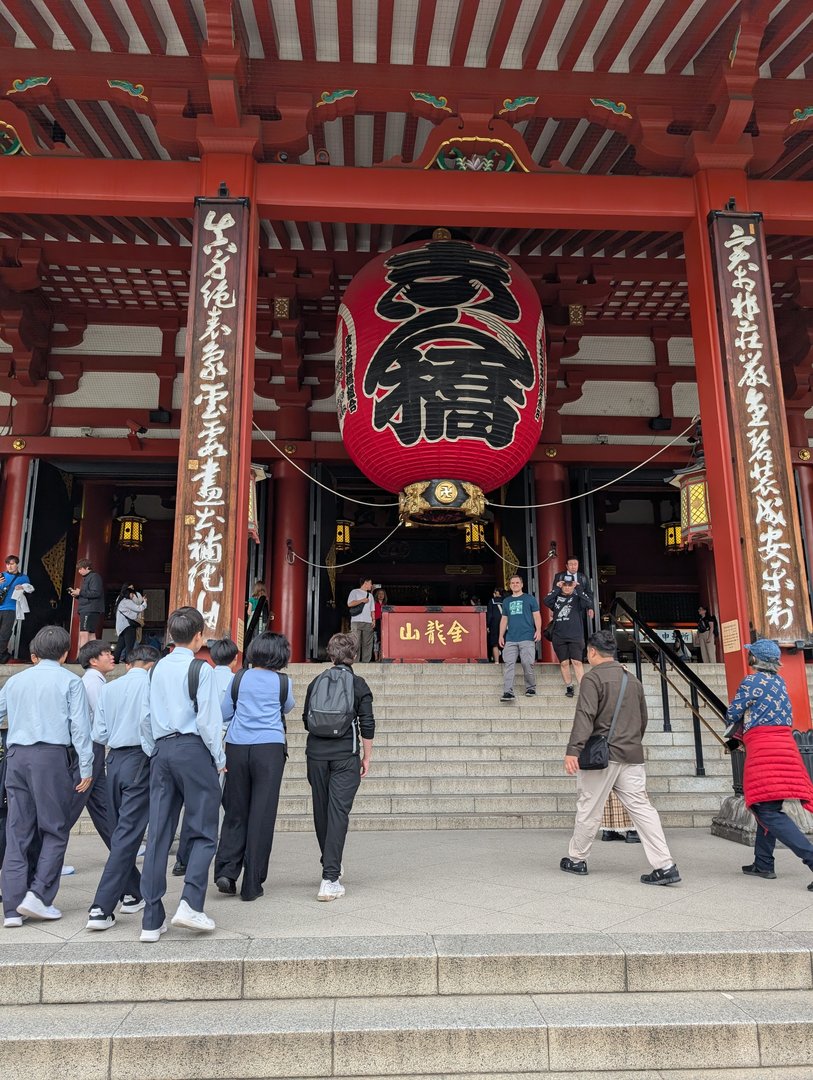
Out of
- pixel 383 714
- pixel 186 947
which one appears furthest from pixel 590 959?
pixel 383 714

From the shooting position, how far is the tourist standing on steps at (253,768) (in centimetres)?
384

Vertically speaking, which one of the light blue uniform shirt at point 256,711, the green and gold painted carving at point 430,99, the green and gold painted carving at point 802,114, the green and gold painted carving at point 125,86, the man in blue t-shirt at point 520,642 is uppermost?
the green and gold painted carving at point 430,99

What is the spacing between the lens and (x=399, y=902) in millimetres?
3738

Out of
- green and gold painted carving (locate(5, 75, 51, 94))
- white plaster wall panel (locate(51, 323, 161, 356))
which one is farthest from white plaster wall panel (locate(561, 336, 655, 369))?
green and gold painted carving (locate(5, 75, 51, 94))

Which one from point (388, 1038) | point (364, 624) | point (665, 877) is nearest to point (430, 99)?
point (665, 877)

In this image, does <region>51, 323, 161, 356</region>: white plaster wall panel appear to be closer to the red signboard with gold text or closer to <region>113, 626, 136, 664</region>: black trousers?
<region>113, 626, 136, 664</region>: black trousers

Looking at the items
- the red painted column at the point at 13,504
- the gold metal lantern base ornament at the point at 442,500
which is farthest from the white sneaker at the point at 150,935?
the red painted column at the point at 13,504

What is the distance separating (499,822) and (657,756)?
1773mm

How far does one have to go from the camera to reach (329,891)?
3805 millimetres

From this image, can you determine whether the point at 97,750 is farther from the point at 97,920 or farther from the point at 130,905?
the point at 97,920

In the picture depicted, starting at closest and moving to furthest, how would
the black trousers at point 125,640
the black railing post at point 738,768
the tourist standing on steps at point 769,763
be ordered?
the tourist standing on steps at point 769,763, the black railing post at point 738,768, the black trousers at point 125,640

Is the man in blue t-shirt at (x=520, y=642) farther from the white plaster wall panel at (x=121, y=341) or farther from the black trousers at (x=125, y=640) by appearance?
the white plaster wall panel at (x=121, y=341)

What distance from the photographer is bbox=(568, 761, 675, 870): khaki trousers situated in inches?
168

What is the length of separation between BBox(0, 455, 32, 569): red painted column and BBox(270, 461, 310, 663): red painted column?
141 inches
